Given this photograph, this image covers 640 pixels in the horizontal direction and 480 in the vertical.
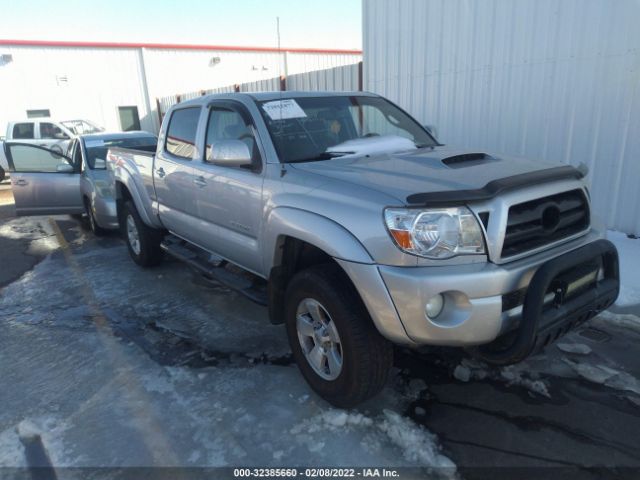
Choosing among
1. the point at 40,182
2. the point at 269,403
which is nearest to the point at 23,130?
the point at 40,182

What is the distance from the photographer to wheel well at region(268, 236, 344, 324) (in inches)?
120

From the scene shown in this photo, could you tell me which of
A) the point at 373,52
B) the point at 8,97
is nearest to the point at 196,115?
the point at 373,52

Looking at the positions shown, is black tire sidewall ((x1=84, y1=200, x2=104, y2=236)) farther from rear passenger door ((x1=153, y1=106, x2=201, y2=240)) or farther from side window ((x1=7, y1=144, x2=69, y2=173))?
rear passenger door ((x1=153, y1=106, x2=201, y2=240))

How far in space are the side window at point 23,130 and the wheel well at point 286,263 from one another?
13.7 m

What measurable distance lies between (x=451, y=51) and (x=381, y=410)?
5751 mm

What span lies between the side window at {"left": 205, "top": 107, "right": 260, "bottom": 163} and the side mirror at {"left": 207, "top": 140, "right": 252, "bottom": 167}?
0.38ft

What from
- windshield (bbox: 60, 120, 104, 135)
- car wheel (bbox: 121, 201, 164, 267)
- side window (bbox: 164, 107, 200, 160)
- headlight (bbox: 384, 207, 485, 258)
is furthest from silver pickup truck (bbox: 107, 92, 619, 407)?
windshield (bbox: 60, 120, 104, 135)

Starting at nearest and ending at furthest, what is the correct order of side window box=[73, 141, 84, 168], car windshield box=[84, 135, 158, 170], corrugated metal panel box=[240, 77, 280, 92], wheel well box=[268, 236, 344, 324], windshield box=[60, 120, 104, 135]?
wheel well box=[268, 236, 344, 324] < car windshield box=[84, 135, 158, 170] < side window box=[73, 141, 84, 168] < corrugated metal panel box=[240, 77, 280, 92] < windshield box=[60, 120, 104, 135]

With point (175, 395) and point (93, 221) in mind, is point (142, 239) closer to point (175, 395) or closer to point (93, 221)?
point (93, 221)

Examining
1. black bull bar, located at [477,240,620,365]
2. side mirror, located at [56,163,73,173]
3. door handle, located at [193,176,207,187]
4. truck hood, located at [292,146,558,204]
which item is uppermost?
truck hood, located at [292,146,558,204]

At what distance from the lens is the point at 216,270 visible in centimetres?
405

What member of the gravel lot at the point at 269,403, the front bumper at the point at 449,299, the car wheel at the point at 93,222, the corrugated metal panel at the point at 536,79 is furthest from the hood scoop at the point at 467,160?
the car wheel at the point at 93,222

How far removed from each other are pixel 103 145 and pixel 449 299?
701 cm

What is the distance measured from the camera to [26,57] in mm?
18859
